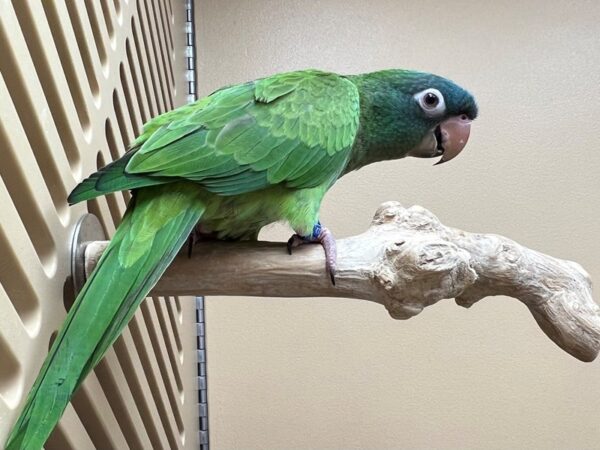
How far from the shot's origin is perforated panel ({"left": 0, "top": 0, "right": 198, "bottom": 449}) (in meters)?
0.50

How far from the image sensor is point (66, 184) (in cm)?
63

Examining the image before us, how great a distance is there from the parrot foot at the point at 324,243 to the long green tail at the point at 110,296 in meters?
0.12

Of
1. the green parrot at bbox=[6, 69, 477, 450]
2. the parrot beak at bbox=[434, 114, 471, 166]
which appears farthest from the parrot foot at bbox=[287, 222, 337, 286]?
the parrot beak at bbox=[434, 114, 471, 166]

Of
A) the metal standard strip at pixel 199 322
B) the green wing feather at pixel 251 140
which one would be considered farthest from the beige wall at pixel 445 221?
the green wing feather at pixel 251 140

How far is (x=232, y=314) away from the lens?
65.3 inches

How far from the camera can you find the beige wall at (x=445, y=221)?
1580 millimetres

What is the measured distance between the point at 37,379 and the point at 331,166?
0.43 m

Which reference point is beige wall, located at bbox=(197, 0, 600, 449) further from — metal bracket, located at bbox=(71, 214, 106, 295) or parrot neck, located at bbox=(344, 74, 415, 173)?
metal bracket, located at bbox=(71, 214, 106, 295)

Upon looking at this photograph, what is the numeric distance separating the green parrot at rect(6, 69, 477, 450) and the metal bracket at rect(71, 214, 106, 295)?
0.07 m

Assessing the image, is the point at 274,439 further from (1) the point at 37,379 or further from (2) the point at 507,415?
(1) the point at 37,379

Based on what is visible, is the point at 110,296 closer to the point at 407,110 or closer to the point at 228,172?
the point at 228,172

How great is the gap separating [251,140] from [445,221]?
1085 millimetres

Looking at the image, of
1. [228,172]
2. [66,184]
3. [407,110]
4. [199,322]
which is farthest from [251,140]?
[199,322]

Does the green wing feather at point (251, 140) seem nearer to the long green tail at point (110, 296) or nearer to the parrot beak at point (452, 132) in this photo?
the long green tail at point (110, 296)
